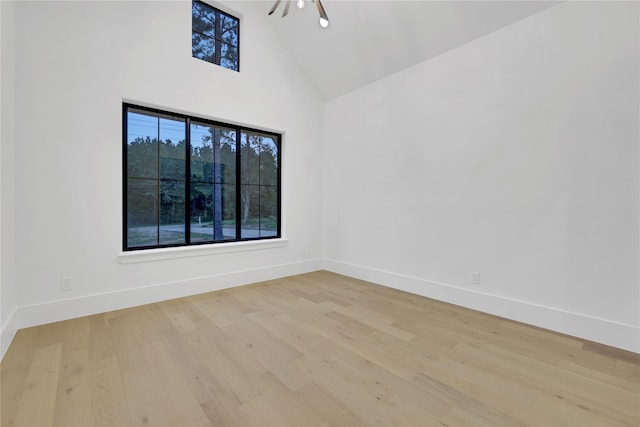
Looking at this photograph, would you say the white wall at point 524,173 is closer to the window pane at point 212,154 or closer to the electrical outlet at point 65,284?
the window pane at point 212,154

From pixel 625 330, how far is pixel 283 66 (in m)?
4.79

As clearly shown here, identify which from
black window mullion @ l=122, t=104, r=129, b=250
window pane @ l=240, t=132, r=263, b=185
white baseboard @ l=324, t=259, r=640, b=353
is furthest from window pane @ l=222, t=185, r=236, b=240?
white baseboard @ l=324, t=259, r=640, b=353

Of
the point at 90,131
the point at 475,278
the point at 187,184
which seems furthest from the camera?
the point at 187,184

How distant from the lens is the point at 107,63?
2.89 m

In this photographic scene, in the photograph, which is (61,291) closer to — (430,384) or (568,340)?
(430,384)

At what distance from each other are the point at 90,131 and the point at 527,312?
458 centimetres

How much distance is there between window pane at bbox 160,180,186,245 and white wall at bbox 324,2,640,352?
2.56 m

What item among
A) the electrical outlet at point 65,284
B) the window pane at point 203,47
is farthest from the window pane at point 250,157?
the electrical outlet at point 65,284

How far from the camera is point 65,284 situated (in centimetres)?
271

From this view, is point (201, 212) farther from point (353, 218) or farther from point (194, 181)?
point (353, 218)

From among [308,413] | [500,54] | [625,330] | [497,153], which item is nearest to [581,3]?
[500,54]

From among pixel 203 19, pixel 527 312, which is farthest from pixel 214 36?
pixel 527 312

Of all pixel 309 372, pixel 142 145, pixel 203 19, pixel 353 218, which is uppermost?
pixel 203 19

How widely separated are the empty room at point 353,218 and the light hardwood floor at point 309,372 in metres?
0.02
